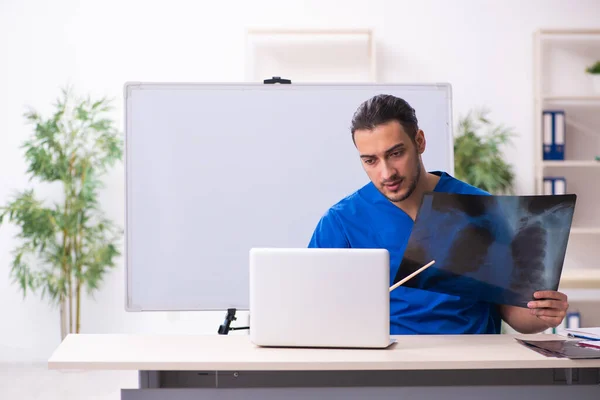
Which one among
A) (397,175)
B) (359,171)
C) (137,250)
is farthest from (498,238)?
(137,250)

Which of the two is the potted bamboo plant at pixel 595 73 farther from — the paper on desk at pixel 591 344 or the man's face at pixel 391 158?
the paper on desk at pixel 591 344

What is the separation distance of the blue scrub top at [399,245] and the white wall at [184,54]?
2.63 m

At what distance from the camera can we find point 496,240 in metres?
1.46

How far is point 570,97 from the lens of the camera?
165 inches

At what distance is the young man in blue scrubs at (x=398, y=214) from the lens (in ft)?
6.08

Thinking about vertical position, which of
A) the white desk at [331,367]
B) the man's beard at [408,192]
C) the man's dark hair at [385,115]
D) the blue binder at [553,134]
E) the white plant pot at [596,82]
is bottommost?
the white desk at [331,367]

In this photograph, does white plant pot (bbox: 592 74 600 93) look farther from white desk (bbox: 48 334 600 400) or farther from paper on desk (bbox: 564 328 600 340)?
white desk (bbox: 48 334 600 400)

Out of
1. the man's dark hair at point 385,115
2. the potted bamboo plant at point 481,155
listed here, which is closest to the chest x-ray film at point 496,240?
the man's dark hair at point 385,115

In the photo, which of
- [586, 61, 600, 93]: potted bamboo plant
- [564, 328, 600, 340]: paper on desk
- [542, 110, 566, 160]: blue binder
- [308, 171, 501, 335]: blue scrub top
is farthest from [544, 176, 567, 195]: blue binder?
[564, 328, 600, 340]: paper on desk

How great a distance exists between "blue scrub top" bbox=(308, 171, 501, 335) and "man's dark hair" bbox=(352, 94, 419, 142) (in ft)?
0.60

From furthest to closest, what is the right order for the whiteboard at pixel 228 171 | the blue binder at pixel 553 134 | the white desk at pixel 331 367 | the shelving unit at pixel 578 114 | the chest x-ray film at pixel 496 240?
the shelving unit at pixel 578 114
the blue binder at pixel 553 134
the whiteboard at pixel 228 171
the chest x-ray film at pixel 496 240
the white desk at pixel 331 367

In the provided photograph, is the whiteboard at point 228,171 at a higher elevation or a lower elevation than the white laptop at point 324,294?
higher

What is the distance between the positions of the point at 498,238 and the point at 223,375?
697mm

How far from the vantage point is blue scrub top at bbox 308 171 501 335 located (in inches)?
72.9
